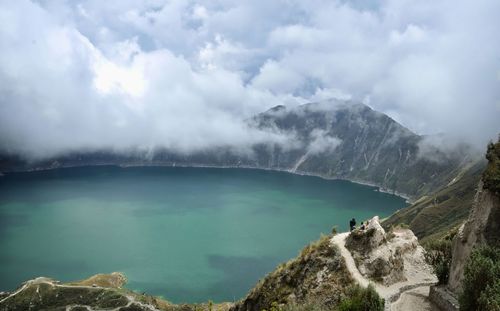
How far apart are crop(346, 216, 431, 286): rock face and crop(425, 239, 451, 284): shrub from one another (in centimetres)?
113

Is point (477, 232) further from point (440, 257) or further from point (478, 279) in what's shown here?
point (440, 257)

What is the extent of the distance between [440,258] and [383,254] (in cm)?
466

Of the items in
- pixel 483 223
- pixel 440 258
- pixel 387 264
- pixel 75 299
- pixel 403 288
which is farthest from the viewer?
pixel 75 299

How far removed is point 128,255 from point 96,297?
6061 cm

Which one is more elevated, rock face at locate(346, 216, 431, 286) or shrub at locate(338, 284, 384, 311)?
rock face at locate(346, 216, 431, 286)

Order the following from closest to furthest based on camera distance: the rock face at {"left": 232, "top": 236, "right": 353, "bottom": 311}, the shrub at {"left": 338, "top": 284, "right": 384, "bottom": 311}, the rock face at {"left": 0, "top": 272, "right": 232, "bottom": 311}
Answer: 1. the shrub at {"left": 338, "top": 284, "right": 384, "bottom": 311}
2. the rock face at {"left": 232, "top": 236, "right": 353, "bottom": 311}
3. the rock face at {"left": 0, "top": 272, "right": 232, "bottom": 311}

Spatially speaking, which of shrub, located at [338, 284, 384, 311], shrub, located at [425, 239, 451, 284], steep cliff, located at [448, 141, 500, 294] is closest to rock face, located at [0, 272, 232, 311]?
shrub, located at [425, 239, 451, 284]

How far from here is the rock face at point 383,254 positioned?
36.2 m

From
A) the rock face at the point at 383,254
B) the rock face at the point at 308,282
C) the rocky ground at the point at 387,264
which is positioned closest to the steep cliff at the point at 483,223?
the rocky ground at the point at 387,264

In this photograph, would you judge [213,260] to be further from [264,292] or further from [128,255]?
[264,292]

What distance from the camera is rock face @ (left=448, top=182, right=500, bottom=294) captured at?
85.1 feet

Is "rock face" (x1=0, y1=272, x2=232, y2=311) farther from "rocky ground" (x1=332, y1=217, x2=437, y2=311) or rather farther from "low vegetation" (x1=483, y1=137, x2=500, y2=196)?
"low vegetation" (x1=483, y1=137, x2=500, y2=196)

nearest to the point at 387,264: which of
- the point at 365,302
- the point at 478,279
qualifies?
the point at 365,302

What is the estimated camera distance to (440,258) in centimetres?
3725
